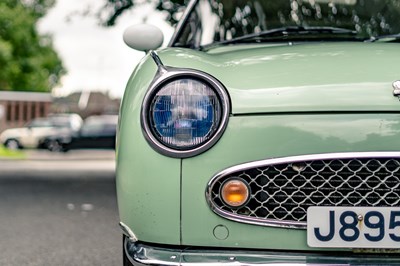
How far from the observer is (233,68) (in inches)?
96.1

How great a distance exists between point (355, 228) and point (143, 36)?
154 cm

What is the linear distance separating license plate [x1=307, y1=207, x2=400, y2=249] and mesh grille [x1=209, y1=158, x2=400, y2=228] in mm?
46

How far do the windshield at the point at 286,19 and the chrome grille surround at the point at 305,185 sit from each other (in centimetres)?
144

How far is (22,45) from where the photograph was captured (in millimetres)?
37406

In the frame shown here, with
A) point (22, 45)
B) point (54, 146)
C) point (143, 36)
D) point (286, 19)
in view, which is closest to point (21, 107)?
point (22, 45)

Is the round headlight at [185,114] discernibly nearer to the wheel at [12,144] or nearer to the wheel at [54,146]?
the wheel at [54,146]

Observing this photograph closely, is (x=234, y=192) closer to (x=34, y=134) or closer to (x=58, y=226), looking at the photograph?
(x=58, y=226)

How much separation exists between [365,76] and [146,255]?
0.90 m

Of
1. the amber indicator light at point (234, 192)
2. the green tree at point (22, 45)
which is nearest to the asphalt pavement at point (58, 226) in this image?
the amber indicator light at point (234, 192)

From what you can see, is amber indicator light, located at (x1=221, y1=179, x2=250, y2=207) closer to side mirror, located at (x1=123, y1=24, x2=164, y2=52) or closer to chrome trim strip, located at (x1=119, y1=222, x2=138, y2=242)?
chrome trim strip, located at (x1=119, y1=222, x2=138, y2=242)

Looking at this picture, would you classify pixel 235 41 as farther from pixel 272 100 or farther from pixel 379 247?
pixel 379 247

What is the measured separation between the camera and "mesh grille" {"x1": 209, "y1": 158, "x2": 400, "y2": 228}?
2.17 metres

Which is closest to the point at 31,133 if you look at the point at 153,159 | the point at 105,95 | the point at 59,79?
the point at 59,79

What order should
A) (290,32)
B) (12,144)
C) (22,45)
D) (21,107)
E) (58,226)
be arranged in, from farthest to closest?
(21,107)
(22,45)
(12,144)
(58,226)
(290,32)
